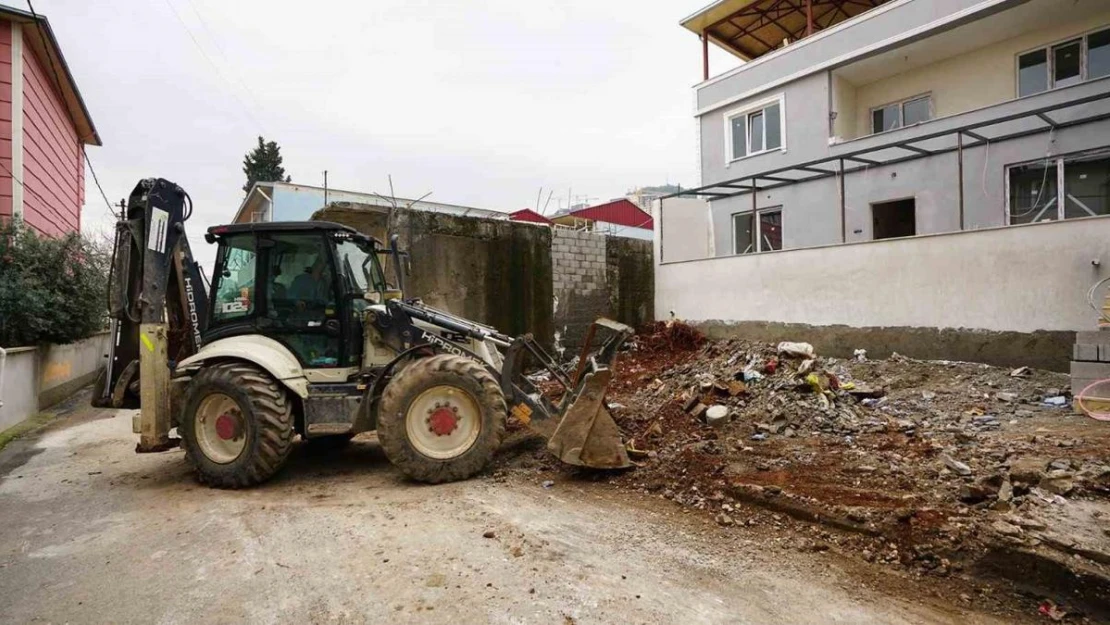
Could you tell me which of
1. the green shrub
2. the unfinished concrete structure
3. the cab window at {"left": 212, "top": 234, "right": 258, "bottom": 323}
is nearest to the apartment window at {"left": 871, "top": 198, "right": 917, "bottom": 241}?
the unfinished concrete structure

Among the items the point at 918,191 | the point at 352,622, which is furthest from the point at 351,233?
the point at 918,191

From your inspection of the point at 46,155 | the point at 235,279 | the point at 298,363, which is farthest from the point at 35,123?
the point at 298,363

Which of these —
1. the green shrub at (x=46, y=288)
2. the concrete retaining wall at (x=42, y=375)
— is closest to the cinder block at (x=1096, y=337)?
the concrete retaining wall at (x=42, y=375)

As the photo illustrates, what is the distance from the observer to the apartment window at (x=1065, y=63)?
425 inches

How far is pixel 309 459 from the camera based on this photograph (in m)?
6.06

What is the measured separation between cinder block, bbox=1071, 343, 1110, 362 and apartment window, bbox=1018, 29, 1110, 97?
25.1 feet

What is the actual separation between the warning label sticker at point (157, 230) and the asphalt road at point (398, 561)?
2.15 meters

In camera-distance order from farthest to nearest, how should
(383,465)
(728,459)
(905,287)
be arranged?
(905,287) → (383,465) → (728,459)

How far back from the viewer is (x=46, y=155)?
1180 cm

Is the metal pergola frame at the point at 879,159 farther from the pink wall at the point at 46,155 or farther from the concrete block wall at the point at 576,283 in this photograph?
the pink wall at the point at 46,155

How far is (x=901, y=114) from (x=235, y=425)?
49.3ft

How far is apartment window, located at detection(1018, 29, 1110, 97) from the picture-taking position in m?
10.8

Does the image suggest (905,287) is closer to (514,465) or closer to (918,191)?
(918,191)

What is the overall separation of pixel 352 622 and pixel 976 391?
727 centimetres
